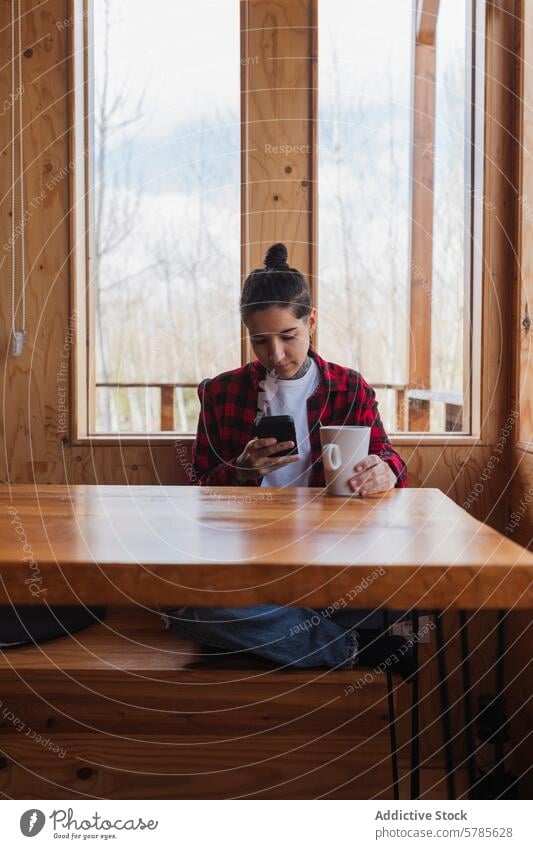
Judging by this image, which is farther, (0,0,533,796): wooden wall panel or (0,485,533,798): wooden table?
→ (0,0,533,796): wooden wall panel

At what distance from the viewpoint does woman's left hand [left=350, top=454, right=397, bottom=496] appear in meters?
1.24

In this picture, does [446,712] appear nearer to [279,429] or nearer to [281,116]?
[279,429]

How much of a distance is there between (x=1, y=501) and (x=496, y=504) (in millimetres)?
1175

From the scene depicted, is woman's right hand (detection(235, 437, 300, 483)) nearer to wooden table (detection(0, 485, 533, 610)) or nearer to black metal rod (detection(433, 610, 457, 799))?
wooden table (detection(0, 485, 533, 610))

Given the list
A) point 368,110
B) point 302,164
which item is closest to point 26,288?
point 302,164

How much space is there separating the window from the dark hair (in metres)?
0.21

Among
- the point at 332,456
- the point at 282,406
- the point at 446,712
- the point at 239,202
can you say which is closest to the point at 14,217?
the point at 239,202

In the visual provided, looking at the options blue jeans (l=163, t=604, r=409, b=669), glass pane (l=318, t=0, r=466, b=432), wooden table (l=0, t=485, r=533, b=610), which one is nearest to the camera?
wooden table (l=0, t=485, r=533, b=610)

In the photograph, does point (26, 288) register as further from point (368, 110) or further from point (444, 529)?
point (368, 110)

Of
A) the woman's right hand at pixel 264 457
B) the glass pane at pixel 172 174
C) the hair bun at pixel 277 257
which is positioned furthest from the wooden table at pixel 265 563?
the glass pane at pixel 172 174

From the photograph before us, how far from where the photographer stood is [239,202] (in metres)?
1.83
